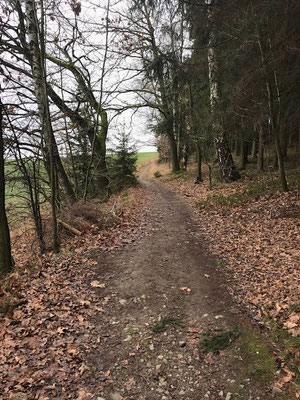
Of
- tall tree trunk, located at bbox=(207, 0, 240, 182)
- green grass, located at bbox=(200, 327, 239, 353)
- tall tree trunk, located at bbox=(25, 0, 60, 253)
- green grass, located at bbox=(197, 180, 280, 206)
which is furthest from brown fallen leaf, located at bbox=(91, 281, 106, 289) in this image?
tall tree trunk, located at bbox=(207, 0, 240, 182)

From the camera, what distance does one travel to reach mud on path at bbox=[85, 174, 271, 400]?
313cm

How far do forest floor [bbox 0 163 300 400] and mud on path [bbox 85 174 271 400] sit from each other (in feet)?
0.05

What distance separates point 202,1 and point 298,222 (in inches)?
268

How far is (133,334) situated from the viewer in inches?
159

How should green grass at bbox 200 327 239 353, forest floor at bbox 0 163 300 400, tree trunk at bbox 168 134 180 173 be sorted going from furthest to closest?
1. tree trunk at bbox 168 134 180 173
2. green grass at bbox 200 327 239 353
3. forest floor at bbox 0 163 300 400

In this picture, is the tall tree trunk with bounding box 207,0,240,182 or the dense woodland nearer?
the dense woodland

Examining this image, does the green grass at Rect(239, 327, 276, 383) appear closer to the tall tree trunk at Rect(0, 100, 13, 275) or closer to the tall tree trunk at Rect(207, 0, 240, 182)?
the tall tree trunk at Rect(0, 100, 13, 275)

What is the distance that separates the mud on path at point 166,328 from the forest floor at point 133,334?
1 cm

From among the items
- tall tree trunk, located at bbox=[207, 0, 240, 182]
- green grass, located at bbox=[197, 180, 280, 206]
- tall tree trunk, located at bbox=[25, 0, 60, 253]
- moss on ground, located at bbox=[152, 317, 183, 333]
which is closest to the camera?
moss on ground, located at bbox=[152, 317, 183, 333]

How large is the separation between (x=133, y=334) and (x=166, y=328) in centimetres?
55

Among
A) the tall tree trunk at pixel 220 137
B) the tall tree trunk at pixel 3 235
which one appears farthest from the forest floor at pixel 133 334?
the tall tree trunk at pixel 220 137

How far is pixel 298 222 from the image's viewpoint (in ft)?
23.9

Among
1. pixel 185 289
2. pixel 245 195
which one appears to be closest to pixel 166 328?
pixel 185 289

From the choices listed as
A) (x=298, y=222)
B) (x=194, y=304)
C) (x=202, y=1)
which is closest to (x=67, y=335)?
(x=194, y=304)
